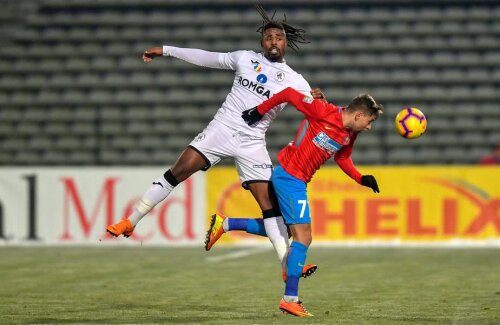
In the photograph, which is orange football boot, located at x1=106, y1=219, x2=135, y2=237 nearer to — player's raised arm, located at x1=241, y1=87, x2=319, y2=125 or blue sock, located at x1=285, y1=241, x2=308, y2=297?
player's raised arm, located at x1=241, y1=87, x2=319, y2=125

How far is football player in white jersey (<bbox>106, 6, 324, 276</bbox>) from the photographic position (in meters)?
8.62

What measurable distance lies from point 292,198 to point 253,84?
1.21 m

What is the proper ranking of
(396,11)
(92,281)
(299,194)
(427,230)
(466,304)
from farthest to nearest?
(396,11)
(427,230)
(92,281)
(466,304)
(299,194)

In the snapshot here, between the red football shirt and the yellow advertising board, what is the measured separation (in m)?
8.75

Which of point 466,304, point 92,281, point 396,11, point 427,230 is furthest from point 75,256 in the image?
point 396,11

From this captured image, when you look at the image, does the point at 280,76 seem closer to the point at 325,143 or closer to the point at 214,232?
the point at 325,143

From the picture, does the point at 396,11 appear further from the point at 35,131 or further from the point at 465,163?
the point at 35,131

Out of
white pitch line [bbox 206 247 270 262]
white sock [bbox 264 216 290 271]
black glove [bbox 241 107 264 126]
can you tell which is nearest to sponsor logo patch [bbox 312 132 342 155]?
black glove [bbox 241 107 264 126]

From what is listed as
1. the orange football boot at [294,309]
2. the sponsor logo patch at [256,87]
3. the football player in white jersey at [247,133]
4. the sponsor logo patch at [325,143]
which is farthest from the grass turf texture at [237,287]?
the sponsor logo patch at [256,87]

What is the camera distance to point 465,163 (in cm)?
2047

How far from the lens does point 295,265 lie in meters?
7.86

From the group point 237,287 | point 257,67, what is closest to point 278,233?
point 257,67

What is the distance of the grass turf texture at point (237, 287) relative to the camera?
7809mm

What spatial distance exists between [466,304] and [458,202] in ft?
27.4
